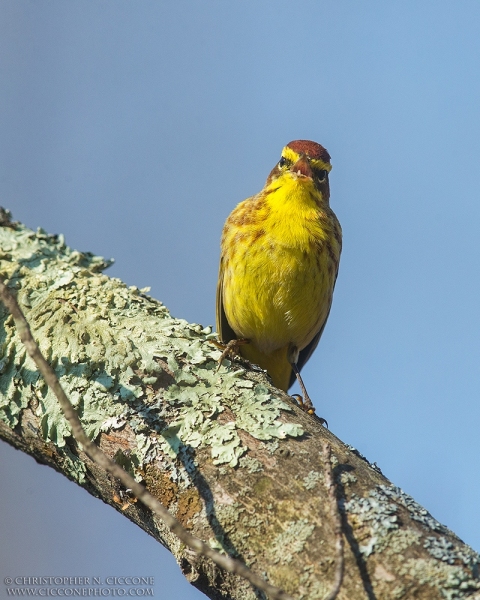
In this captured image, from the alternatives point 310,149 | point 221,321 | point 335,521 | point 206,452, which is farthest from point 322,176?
point 335,521

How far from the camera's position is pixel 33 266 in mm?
4531

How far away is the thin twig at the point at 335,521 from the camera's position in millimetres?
2174

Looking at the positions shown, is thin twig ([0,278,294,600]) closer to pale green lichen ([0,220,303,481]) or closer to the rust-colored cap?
pale green lichen ([0,220,303,481])

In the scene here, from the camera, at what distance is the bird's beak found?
5.36 m

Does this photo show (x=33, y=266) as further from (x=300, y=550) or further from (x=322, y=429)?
(x=300, y=550)

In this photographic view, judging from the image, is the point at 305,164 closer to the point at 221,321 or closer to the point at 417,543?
the point at 221,321

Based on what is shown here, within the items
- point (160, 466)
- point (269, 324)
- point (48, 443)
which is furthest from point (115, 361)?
point (269, 324)

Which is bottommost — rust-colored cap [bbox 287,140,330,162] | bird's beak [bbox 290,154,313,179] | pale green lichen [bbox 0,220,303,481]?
pale green lichen [bbox 0,220,303,481]

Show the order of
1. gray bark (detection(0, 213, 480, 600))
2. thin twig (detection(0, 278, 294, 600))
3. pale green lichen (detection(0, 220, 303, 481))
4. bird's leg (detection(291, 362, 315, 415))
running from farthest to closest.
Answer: bird's leg (detection(291, 362, 315, 415)) < pale green lichen (detection(0, 220, 303, 481)) < gray bark (detection(0, 213, 480, 600)) < thin twig (detection(0, 278, 294, 600))

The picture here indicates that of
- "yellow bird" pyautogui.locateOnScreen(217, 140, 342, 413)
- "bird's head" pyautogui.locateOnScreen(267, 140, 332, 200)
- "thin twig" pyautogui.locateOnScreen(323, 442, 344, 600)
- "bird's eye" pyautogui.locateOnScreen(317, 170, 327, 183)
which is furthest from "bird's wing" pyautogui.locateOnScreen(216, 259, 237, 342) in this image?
"thin twig" pyautogui.locateOnScreen(323, 442, 344, 600)

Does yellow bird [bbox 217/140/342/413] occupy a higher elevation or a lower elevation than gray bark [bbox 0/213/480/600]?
higher

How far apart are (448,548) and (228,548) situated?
80 cm

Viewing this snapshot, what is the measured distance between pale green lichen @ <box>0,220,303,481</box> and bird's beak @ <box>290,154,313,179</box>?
5.76ft

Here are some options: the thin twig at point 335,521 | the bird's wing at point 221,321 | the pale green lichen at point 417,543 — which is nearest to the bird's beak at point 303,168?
the bird's wing at point 221,321
